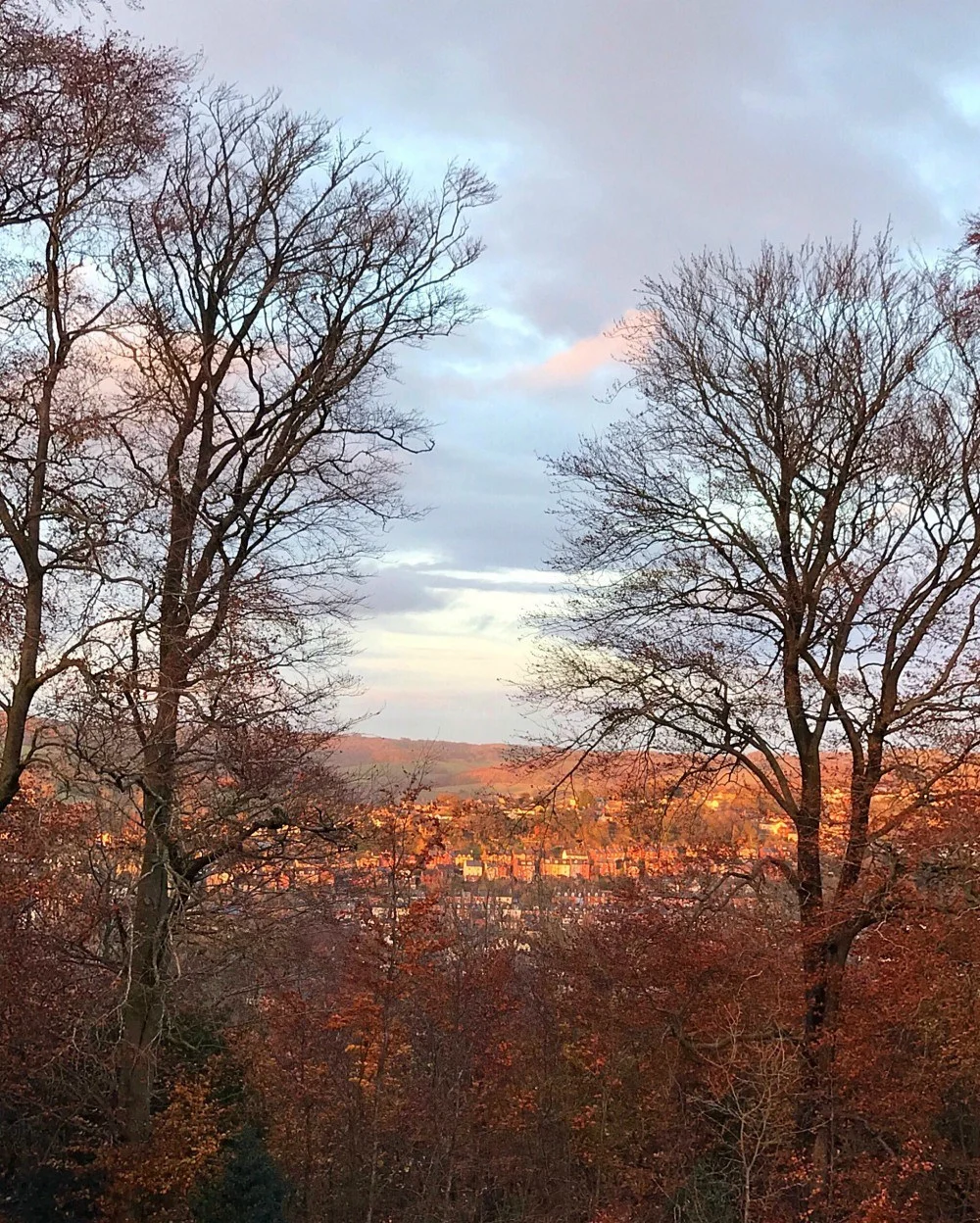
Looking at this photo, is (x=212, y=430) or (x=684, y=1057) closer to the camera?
(x=212, y=430)

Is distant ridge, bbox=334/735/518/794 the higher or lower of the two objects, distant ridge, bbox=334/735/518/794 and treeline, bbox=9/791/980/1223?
the higher

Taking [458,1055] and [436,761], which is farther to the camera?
[436,761]

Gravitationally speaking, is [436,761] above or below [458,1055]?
above

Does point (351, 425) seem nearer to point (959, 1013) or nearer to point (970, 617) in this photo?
point (970, 617)

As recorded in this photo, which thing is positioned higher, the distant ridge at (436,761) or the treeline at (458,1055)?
the distant ridge at (436,761)

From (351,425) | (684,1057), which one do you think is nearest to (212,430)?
(351,425)

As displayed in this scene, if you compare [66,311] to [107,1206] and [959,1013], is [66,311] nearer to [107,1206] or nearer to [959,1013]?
[107,1206]

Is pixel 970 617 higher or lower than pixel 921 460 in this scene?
lower

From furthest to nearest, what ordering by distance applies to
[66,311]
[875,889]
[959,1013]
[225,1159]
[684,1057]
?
[684,1057], [225,1159], [959,1013], [875,889], [66,311]

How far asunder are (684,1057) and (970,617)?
906cm

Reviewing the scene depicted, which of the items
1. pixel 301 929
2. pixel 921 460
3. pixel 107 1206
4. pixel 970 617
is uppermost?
pixel 921 460

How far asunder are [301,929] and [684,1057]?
8108 millimetres

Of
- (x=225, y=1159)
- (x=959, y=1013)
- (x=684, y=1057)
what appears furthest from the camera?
(x=684, y=1057)

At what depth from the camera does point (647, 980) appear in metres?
16.7
